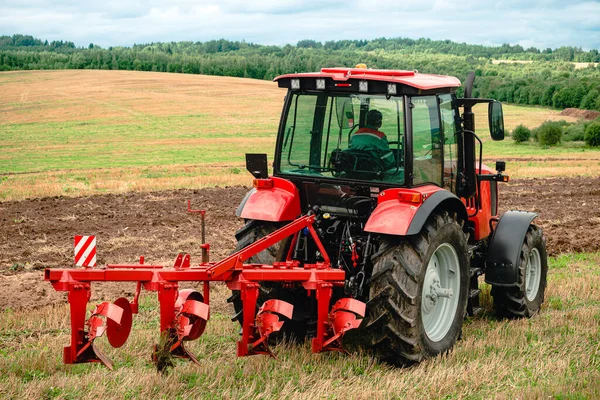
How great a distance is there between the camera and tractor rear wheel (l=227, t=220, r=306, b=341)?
6430 millimetres

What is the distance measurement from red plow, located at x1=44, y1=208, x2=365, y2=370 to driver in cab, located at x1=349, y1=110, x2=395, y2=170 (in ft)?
2.69

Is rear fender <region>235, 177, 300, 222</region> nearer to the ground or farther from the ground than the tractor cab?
nearer to the ground

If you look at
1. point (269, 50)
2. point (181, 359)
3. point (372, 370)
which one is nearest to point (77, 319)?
point (181, 359)

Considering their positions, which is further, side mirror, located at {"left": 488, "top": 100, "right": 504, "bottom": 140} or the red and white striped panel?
side mirror, located at {"left": 488, "top": 100, "right": 504, "bottom": 140}

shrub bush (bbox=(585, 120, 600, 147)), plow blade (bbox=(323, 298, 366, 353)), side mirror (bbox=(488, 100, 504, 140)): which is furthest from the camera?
shrub bush (bbox=(585, 120, 600, 147))

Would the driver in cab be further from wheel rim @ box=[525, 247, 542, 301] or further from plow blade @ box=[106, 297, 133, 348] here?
wheel rim @ box=[525, 247, 542, 301]

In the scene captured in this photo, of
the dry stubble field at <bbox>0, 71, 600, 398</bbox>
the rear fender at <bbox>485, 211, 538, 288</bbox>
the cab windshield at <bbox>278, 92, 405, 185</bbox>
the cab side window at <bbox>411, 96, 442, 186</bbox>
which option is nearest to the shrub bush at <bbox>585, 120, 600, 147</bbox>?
the dry stubble field at <bbox>0, 71, 600, 398</bbox>

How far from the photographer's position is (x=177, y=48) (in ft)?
529

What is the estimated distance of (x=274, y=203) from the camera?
6.61 meters

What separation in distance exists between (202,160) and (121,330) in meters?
29.7

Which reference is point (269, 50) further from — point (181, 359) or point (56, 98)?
point (181, 359)

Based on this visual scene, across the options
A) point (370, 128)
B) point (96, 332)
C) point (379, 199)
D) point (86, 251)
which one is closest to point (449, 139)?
point (370, 128)

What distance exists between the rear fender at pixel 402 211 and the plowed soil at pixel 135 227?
4580mm

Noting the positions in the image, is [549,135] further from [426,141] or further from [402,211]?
[402,211]
